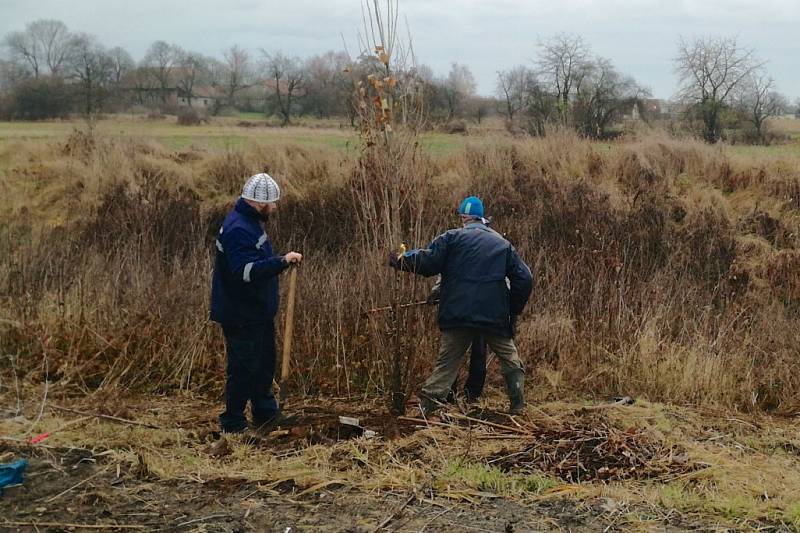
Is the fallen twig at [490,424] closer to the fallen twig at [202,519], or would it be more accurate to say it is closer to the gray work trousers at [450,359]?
the gray work trousers at [450,359]

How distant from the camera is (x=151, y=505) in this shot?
14.9 ft

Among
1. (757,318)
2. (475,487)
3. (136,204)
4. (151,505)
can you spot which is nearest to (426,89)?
(475,487)

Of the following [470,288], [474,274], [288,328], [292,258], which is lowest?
[288,328]

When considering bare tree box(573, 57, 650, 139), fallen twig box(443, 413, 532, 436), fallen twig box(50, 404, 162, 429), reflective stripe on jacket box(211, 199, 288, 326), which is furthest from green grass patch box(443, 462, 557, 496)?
bare tree box(573, 57, 650, 139)

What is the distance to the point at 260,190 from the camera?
5426 millimetres

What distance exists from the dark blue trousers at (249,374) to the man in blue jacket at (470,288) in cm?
109

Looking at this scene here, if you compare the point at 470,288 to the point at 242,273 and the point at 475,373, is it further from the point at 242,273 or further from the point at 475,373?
the point at 242,273

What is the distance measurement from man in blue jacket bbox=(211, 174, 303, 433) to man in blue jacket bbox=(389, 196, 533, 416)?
947mm

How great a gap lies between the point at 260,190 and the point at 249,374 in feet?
4.21

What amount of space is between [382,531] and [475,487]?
0.76m

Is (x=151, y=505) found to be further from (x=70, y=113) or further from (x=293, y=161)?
(x=70, y=113)

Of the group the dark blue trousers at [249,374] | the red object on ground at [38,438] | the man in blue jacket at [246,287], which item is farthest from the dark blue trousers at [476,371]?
the red object on ground at [38,438]

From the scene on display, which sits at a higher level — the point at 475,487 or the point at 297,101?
the point at 297,101

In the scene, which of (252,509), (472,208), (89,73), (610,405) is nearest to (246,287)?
(252,509)
